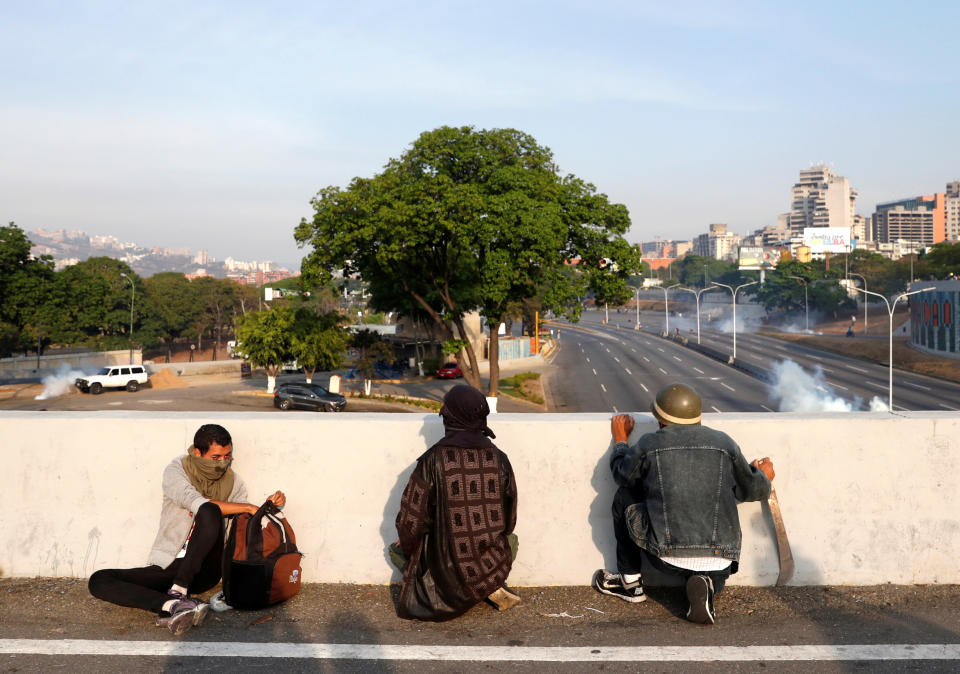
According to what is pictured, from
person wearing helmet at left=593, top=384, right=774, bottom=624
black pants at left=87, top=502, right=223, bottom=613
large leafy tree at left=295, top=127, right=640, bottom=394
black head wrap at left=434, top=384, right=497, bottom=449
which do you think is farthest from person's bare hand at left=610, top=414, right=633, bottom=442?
large leafy tree at left=295, top=127, right=640, bottom=394

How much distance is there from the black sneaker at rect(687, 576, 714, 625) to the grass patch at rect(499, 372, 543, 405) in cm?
4252

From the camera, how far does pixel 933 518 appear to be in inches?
187

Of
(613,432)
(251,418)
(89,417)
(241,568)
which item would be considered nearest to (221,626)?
(241,568)

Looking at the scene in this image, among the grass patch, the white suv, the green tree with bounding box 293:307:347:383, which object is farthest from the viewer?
the white suv

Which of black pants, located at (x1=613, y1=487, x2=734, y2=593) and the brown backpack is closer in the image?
the brown backpack

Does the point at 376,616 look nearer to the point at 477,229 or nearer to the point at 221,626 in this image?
the point at 221,626

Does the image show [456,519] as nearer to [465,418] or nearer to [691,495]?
[465,418]

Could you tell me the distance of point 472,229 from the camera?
36.2 m


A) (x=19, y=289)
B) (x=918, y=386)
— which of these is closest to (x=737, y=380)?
(x=918, y=386)

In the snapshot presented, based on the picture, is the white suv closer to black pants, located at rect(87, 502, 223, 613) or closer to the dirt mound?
the dirt mound

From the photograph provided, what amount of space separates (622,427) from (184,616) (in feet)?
8.55

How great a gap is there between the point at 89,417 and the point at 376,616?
2.24 m

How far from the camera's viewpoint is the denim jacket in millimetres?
4121

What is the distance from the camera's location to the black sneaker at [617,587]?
14.9ft
